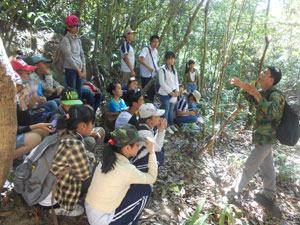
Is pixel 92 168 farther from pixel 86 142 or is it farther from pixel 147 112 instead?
pixel 147 112

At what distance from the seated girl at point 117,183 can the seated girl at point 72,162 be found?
0.53ft

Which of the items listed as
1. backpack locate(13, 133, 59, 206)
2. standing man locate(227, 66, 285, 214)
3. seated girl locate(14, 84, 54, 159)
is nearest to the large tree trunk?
backpack locate(13, 133, 59, 206)

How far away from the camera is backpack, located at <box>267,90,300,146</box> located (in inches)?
207

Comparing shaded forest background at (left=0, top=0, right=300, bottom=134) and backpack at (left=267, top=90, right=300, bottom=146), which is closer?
backpack at (left=267, top=90, right=300, bottom=146)

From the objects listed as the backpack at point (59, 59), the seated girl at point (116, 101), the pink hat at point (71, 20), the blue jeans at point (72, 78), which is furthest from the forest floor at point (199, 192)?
the pink hat at point (71, 20)

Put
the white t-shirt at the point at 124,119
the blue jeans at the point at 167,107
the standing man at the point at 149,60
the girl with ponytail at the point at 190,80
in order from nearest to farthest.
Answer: the white t-shirt at the point at 124,119, the blue jeans at the point at 167,107, the standing man at the point at 149,60, the girl with ponytail at the point at 190,80

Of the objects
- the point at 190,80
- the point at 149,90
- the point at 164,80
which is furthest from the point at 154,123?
the point at 190,80

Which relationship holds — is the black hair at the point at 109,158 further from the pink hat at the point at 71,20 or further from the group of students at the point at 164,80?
the group of students at the point at 164,80

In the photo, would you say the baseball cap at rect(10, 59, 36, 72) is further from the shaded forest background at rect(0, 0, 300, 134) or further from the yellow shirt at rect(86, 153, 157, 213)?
the yellow shirt at rect(86, 153, 157, 213)

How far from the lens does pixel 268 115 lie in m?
5.30

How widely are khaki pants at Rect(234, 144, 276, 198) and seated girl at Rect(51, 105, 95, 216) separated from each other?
2.67 m

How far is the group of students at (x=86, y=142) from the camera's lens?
367cm

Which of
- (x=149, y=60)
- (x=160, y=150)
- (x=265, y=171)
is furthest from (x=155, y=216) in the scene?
(x=149, y=60)

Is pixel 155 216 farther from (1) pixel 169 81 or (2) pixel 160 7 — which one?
(2) pixel 160 7
